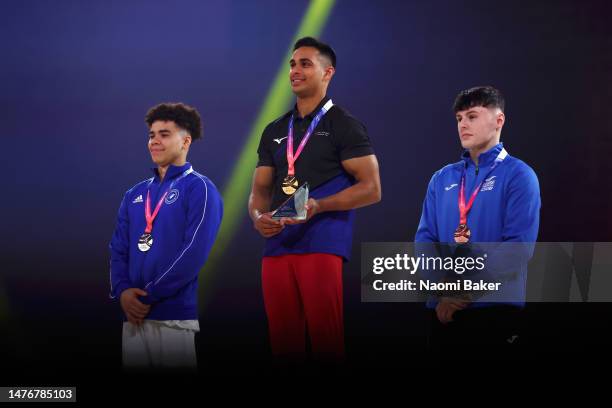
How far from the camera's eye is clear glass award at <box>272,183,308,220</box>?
9.11 feet

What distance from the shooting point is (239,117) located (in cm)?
397

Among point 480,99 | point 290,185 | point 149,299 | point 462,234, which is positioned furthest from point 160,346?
point 480,99

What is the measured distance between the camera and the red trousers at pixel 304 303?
9.48 feet

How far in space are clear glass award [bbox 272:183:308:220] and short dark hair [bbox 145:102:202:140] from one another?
2.76ft

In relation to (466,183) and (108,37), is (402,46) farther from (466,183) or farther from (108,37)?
(108,37)

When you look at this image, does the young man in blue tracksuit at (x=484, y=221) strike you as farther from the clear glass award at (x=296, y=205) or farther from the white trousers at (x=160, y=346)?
the white trousers at (x=160, y=346)

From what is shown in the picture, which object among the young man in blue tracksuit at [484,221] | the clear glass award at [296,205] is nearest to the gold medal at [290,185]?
the clear glass award at [296,205]

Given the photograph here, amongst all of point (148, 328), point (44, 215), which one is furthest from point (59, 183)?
point (148, 328)

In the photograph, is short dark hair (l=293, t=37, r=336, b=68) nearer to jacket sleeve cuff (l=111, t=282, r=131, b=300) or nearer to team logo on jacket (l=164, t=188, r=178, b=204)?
team logo on jacket (l=164, t=188, r=178, b=204)

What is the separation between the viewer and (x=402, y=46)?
3936mm

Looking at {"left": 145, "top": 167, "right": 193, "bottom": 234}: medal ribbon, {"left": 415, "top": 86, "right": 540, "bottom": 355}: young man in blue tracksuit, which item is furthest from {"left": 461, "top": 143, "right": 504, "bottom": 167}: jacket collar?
{"left": 145, "top": 167, "right": 193, "bottom": 234}: medal ribbon

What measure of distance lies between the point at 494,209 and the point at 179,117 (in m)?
1.48

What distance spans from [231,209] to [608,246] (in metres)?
1.98

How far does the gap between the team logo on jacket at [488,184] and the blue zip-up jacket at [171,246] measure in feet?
3.72
